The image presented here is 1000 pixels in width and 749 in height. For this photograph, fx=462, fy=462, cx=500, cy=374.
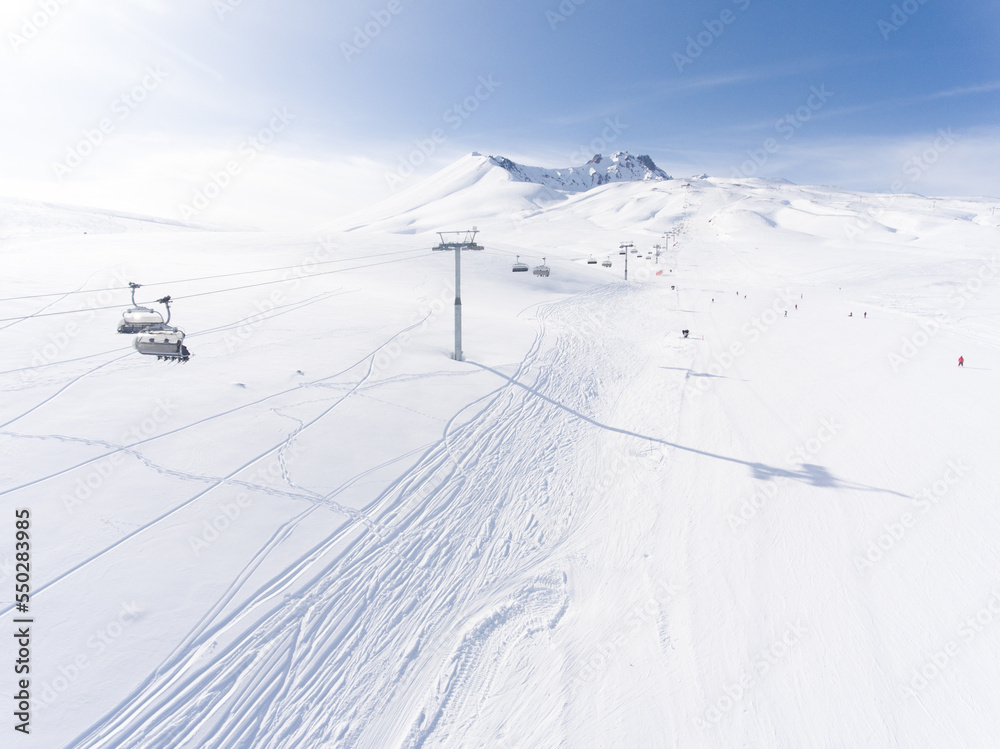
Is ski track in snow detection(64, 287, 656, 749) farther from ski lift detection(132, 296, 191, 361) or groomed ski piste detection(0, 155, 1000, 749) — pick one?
ski lift detection(132, 296, 191, 361)

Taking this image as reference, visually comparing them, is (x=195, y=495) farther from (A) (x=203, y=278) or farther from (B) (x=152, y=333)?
(A) (x=203, y=278)

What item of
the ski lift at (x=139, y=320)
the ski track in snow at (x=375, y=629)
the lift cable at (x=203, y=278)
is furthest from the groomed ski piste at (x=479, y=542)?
the ski lift at (x=139, y=320)

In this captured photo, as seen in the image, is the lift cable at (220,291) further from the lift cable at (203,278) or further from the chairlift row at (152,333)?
the lift cable at (203,278)

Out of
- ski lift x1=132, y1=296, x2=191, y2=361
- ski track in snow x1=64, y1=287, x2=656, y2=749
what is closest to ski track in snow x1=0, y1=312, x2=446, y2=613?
ski track in snow x1=64, y1=287, x2=656, y2=749

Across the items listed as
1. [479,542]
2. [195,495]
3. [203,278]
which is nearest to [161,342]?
[195,495]

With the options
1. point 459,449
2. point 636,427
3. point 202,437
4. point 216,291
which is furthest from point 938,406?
point 216,291

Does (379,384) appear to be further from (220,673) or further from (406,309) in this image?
(406,309)
